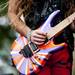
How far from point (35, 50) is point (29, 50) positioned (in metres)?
0.06

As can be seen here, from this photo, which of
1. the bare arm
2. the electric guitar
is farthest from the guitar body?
the bare arm

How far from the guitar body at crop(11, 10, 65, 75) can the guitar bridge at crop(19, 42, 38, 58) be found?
11mm

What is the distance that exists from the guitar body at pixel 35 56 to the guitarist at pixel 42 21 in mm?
39

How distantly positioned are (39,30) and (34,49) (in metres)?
0.17

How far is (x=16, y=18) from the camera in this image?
4.70m

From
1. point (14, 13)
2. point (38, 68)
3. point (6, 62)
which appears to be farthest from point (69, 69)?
point (6, 62)

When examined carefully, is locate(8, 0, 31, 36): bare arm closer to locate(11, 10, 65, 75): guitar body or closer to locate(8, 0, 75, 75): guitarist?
locate(8, 0, 75, 75): guitarist

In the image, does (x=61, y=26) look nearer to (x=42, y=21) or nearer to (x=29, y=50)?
(x=42, y=21)

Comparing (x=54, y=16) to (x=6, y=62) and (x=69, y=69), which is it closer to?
(x=69, y=69)

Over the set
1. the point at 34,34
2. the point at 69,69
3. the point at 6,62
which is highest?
the point at 34,34

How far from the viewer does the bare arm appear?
464 cm

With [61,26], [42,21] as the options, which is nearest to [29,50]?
[42,21]

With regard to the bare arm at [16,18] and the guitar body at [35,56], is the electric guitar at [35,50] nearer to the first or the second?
the guitar body at [35,56]

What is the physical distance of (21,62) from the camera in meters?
4.70
